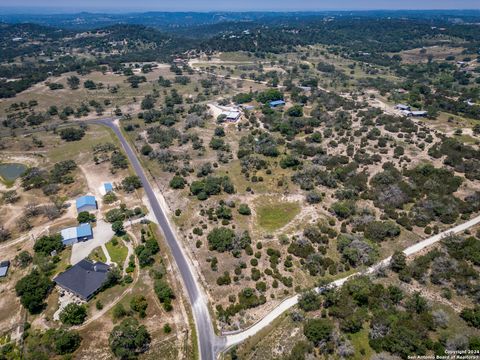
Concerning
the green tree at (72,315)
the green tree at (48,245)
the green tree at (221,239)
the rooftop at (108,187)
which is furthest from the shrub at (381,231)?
the rooftop at (108,187)

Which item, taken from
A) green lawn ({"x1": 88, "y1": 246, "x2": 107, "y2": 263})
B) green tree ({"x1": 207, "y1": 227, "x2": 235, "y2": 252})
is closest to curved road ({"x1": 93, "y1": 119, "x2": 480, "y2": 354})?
green tree ({"x1": 207, "y1": 227, "x2": 235, "y2": 252})

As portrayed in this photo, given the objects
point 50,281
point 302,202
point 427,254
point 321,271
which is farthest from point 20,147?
point 427,254

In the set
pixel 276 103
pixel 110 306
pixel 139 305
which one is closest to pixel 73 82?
pixel 276 103

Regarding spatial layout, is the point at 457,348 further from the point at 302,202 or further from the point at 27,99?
→ the point at 27,99

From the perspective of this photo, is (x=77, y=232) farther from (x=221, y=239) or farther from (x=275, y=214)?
(x=275, y=214)

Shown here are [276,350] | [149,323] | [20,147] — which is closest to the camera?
[276,350]

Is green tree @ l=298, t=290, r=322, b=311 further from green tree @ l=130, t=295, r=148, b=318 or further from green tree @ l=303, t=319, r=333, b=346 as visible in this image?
green tree @ l=130, t=295, r=148, b=318
